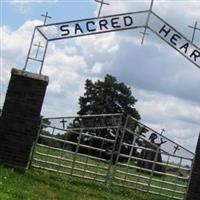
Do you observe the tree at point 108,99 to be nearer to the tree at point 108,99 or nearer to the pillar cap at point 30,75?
the tree at point 108,99

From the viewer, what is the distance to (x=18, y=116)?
53.5 ft

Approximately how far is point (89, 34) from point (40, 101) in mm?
2090

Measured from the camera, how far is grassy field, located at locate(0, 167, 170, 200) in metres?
12.8

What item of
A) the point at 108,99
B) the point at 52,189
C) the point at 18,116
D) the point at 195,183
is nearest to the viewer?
the point at 52,189

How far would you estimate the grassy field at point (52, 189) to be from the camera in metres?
12.8

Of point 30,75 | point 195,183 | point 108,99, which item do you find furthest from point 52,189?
point 108,99

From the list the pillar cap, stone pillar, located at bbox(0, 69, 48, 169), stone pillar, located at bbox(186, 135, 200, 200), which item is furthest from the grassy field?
the pillar cap

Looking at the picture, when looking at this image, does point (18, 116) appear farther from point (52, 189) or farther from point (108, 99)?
point (108, 99)

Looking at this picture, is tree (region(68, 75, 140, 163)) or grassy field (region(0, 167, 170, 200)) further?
tree (region(68, 75, 140, 163))

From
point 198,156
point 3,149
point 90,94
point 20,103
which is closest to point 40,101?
point 20,103

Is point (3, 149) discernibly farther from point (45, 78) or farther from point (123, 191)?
point (123, 191)

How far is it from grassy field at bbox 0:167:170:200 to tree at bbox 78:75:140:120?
42.9 meters

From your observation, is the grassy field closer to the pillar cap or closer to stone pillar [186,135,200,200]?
stone pillar [186,135,200,200]

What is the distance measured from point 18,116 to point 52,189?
97.4 inches
